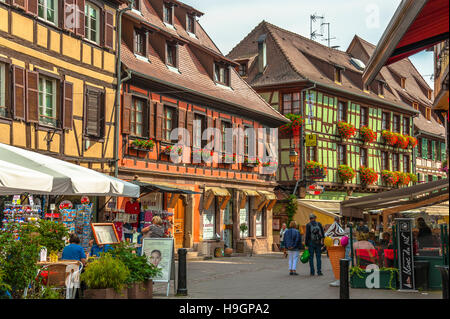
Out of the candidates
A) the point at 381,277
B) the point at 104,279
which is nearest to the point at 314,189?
the point at 381,277

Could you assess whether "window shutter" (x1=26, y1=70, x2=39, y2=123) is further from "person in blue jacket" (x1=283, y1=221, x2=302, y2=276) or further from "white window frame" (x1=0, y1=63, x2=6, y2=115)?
"person in blue jacket" (x1=283, y1=221, x2=302, y2=276)

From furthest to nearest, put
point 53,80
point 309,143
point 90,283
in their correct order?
1. point 309,143
2. point 53,80
3. point 90,283

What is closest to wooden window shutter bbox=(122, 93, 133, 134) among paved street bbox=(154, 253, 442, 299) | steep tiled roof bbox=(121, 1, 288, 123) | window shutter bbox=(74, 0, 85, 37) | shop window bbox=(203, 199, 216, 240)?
steep tiled roof bbox=(121, 1, 288, 123)

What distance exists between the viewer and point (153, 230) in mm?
14078

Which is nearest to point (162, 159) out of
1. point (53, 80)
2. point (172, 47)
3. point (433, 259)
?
point (172, 47)

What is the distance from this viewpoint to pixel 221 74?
1148 inches

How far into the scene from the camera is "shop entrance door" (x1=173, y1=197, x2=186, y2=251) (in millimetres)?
24609

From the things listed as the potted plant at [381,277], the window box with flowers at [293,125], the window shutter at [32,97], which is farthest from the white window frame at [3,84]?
the window box with flowers at [293,125]

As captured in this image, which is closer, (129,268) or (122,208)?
(129,268)

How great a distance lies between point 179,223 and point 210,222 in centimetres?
241

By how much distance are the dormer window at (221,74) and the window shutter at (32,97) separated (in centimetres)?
1227

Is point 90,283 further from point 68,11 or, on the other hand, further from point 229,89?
point 229,89

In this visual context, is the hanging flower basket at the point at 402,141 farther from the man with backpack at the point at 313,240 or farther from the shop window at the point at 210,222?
the man with backpack at the point at 313,240

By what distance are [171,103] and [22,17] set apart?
8.23 meters
